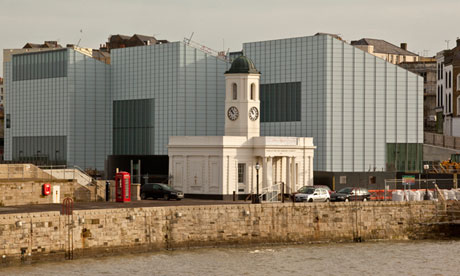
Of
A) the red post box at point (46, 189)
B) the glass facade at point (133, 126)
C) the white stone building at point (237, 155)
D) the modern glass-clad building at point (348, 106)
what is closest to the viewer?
the red post box at point (46, 189)

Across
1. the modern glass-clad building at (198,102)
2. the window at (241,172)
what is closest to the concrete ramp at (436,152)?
the modern glass-clad building at (198,102)

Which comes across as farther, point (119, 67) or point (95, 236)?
point (119, 67)

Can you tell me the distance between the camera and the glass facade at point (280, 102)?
106m

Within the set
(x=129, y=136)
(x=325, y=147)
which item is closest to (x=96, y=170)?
(x=129, y=136)

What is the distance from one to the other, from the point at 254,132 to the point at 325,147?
918 inches

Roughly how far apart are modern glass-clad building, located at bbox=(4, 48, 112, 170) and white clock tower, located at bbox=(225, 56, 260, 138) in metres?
46.2

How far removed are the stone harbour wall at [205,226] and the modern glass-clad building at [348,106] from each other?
28.0 m

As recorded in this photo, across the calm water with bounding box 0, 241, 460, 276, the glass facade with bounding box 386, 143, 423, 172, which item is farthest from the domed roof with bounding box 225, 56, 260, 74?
the glass facade with bounding box 386, 143, 423, 172

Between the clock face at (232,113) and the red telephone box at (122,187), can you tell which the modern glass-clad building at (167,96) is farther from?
the red telephone box at (122,187)

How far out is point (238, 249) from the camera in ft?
211

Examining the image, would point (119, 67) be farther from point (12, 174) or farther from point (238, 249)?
point (238, 249)

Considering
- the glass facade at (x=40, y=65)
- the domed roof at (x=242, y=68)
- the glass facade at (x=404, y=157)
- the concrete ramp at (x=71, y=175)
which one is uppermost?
the glass facade at (x=40, y=65)

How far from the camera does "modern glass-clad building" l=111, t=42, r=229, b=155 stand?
11544 cm

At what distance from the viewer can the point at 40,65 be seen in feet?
424
